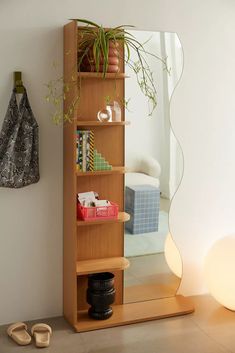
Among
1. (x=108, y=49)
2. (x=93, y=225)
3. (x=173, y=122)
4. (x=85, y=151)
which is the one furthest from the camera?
(x=173, y=122)

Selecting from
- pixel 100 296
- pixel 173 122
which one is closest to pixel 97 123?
pixel 173 122

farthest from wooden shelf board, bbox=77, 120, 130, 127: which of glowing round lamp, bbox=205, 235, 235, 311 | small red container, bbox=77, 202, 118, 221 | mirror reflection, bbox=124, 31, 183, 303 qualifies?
glowing round lamp, bbox=205, 235, 235, 311

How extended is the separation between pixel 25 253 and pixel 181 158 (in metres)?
1.26

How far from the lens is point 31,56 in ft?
10.6

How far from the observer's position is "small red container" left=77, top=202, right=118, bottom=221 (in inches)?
129

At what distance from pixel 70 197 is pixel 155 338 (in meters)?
1.02

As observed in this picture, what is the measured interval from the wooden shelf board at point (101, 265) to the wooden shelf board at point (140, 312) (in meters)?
0.33

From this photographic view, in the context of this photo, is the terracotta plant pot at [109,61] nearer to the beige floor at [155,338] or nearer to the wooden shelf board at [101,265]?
the wooden shelf board at [101,265]

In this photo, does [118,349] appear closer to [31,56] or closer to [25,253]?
[25,253]

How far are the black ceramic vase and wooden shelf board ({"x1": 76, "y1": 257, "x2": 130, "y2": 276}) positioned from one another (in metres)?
0.08

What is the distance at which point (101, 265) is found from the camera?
3.39m

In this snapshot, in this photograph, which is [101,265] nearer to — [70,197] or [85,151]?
[70,197]

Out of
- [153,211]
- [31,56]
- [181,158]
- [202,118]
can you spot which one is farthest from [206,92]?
[31,56]

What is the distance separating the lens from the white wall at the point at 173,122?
3227mm
